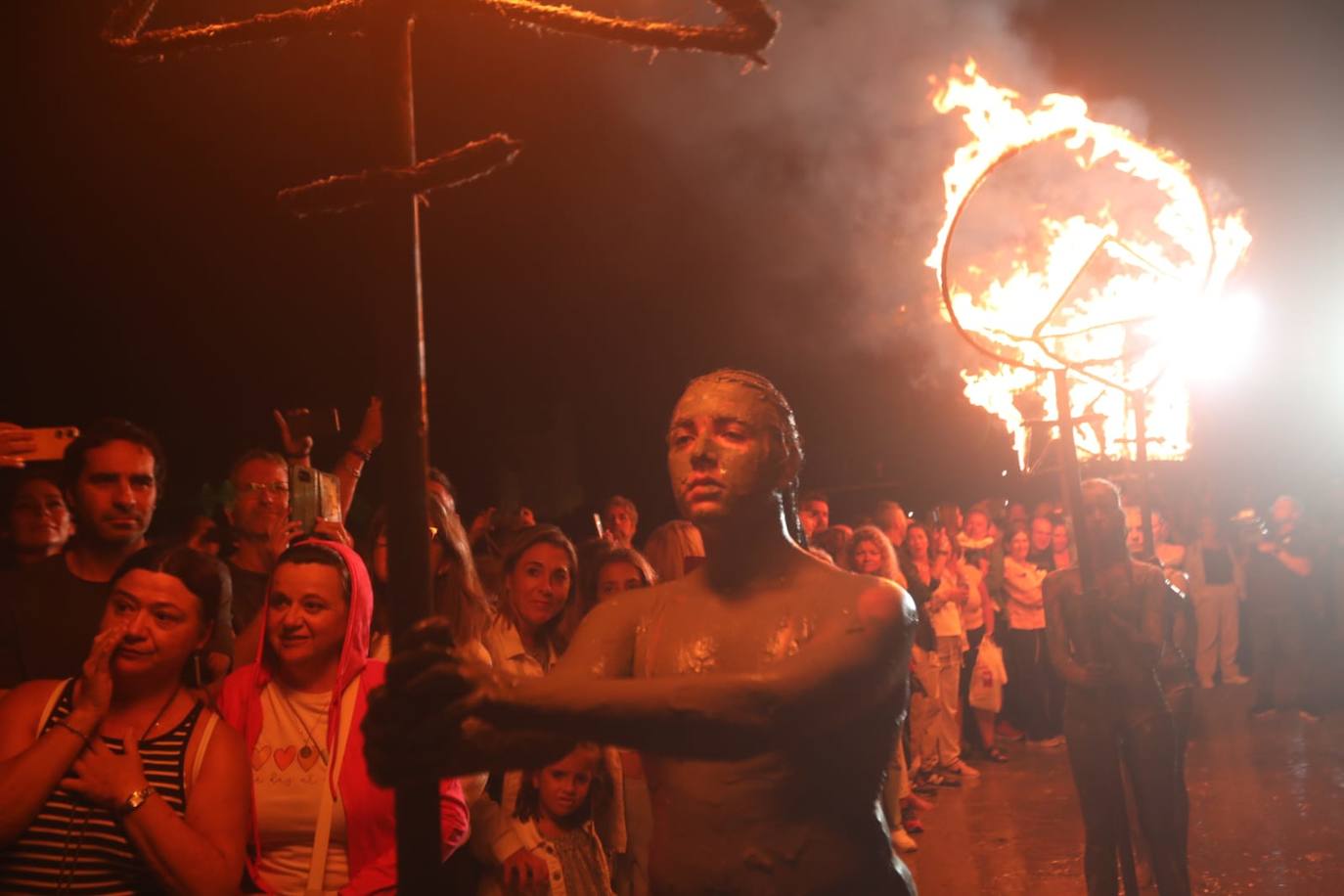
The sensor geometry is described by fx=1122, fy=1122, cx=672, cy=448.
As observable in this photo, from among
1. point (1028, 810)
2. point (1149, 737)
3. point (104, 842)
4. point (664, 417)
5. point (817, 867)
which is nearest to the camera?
point (817, 867)

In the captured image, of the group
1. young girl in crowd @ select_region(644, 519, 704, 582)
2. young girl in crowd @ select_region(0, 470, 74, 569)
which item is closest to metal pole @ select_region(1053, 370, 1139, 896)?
young girl in crowd @ select_region(644, 519, 704, 582)

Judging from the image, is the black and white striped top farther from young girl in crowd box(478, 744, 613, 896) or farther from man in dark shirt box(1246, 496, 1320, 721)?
man in dark shirt box(1246, 496, 1320, 721)

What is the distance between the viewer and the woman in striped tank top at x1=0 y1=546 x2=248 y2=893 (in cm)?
313

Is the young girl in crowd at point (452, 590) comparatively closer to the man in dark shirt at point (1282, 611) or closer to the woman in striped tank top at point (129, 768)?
the woman in striped tank top at point (129, 768)

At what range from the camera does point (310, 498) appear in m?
5.02

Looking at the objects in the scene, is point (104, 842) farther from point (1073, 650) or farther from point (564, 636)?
point (1073, 650)

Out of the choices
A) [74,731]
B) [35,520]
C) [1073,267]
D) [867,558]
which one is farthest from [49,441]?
[867,558]

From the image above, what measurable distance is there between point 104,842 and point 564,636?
237 centimetres

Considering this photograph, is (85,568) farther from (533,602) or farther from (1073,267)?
(1073,267)

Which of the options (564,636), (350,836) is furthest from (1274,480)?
(350,836)

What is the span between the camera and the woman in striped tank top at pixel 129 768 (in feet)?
10.3

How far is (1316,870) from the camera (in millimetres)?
6949

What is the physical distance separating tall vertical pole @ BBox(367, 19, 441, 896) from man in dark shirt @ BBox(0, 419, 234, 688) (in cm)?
216

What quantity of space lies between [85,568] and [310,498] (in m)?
1.10
